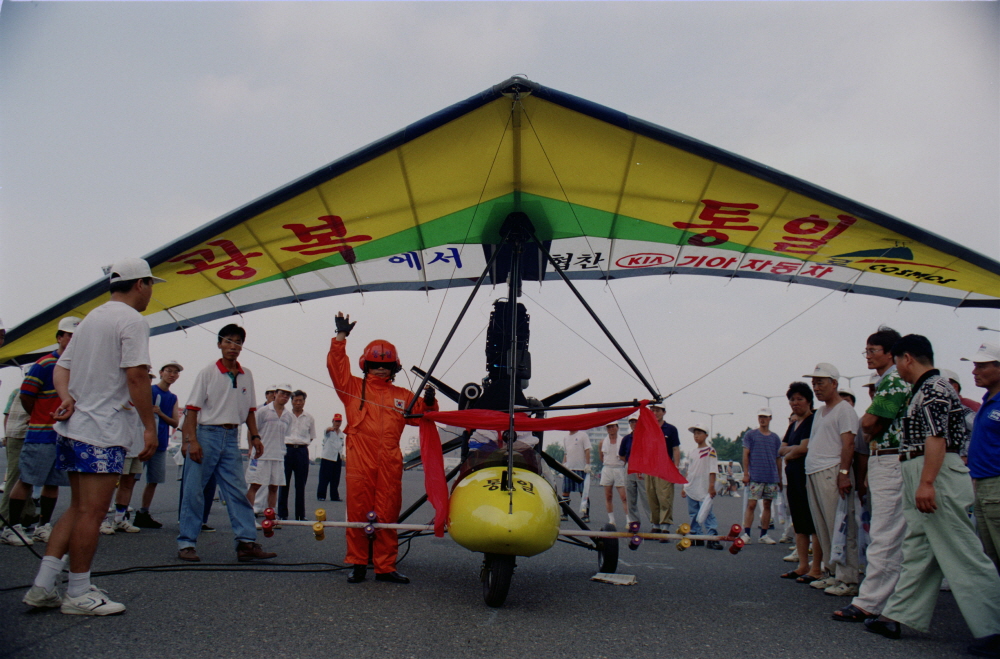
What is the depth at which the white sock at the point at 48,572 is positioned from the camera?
11.6ft

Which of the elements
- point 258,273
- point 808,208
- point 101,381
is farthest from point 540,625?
point 258,273

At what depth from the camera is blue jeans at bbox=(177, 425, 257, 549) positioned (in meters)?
5.62

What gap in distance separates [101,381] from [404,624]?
2.31 m

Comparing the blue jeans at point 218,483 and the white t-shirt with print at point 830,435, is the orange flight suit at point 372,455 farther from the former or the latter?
the white t-shirt with print at point 830,435

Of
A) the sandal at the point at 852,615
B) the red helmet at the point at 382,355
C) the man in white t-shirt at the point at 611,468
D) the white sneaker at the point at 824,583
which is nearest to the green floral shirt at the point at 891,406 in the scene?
the sandal at the point at 852,615

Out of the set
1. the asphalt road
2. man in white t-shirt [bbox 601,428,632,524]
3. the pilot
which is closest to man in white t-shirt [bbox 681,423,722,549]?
man in white t-shirt [bbox 601,428,632,524]

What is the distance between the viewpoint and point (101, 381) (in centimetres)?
375

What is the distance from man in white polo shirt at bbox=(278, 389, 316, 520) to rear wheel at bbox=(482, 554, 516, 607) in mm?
5588

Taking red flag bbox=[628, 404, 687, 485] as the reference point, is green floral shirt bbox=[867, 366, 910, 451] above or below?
above

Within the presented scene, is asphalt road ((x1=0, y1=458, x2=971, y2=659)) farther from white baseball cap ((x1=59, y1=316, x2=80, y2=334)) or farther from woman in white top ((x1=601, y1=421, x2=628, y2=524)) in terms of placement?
woman in white top ((x1=601, y1=421, x2=628, y2=524))

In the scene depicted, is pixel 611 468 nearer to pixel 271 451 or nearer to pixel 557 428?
pixel 271 451

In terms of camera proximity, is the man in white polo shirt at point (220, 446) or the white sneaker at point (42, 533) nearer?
the man in white polo shirt at point (220, 446)

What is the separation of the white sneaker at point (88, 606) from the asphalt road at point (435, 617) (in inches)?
2.3

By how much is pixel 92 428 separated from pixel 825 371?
586 cm
